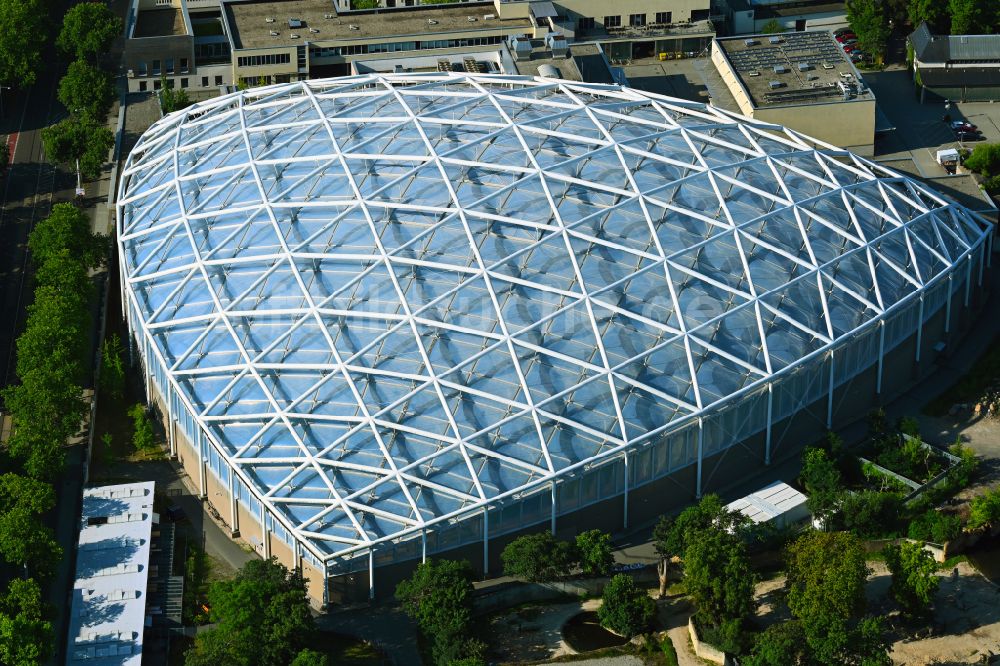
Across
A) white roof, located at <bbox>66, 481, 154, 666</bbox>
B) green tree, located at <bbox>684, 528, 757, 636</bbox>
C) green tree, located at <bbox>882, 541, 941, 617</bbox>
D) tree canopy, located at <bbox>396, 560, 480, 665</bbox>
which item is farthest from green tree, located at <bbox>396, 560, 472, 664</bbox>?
green tree, located at <bbox>882, 541, 941, 617</bbox>

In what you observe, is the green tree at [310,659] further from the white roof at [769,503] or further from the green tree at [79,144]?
the green tree at [79,144]

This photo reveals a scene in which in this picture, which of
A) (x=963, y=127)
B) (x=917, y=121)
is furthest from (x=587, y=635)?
(x=917, y=121)

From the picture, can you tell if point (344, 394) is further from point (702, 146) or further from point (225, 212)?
point (702, 146)

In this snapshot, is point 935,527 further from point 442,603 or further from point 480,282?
point 480,282

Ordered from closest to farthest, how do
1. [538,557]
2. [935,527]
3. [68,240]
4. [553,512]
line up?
[538,557] → [553,512] → [935,527] → [68,240]

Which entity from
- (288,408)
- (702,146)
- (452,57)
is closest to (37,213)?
(452,57)

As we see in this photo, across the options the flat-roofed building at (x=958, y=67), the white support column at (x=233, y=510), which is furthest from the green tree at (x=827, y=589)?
the flat-roofed building at (x=958, y=67)

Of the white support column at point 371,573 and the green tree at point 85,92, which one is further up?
the green tree at point 85,92
